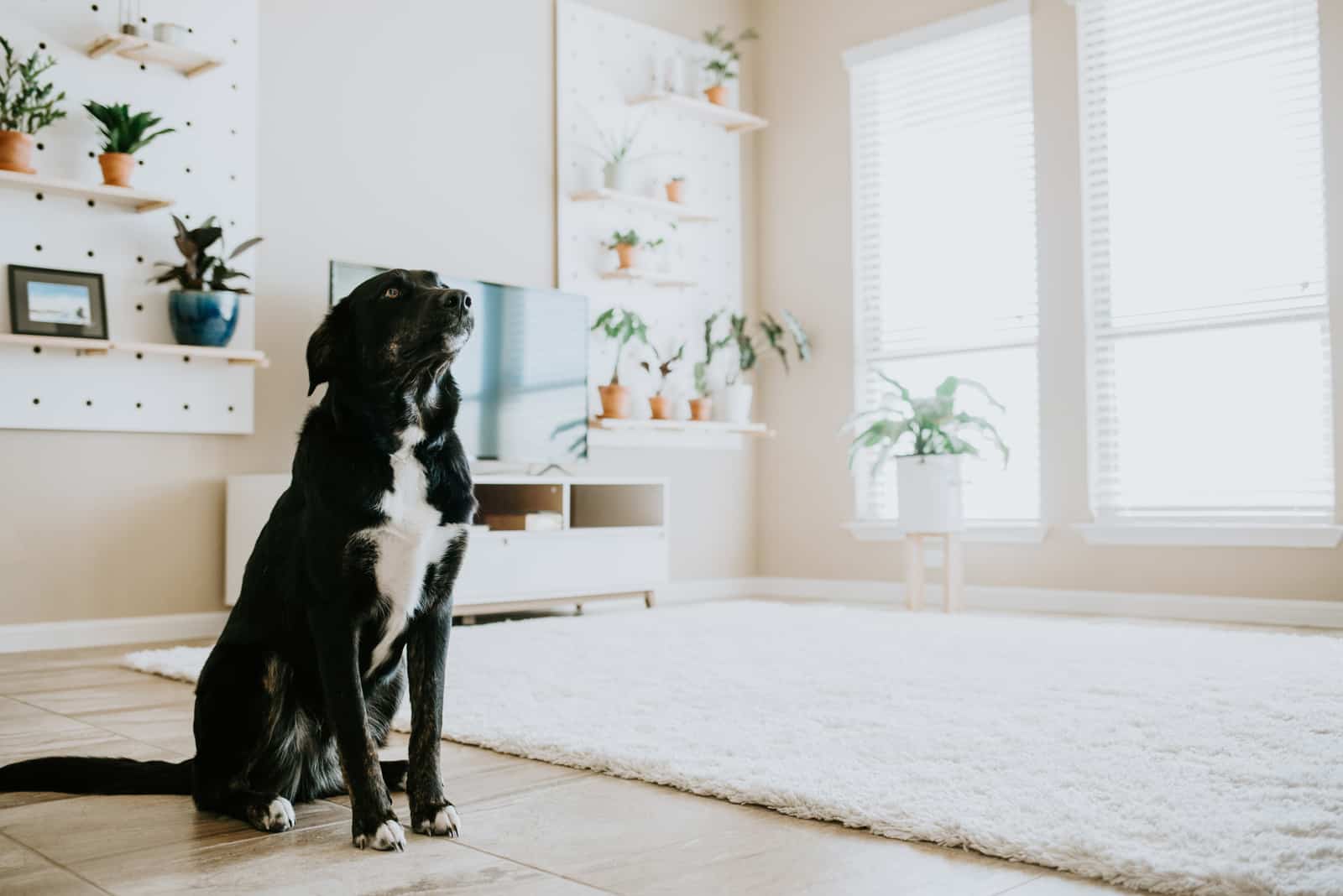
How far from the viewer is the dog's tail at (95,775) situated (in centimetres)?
170

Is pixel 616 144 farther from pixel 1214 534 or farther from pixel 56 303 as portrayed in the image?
pixel 1214 534

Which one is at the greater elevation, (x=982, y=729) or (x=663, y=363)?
(x=663, y=363)

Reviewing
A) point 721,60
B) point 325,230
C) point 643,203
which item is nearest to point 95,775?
point 325,230

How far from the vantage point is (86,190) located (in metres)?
3.48

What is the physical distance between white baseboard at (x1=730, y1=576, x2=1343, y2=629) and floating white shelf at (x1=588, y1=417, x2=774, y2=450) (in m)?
0.69

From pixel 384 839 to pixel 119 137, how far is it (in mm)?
2908

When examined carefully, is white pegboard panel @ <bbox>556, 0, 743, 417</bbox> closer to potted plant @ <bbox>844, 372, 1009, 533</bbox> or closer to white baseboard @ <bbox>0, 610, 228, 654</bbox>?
potted plant @ <bbox>844, 372, 1009, 533</bbox>

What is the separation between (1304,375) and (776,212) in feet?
8.45

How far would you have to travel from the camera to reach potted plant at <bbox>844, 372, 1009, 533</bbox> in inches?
175

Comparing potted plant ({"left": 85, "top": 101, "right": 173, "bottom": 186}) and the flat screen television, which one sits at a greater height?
potted plant ({"left": 85, "top": 101, "right": 173, "bottom": 186})

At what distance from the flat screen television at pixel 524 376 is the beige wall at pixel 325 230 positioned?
0.97 feet

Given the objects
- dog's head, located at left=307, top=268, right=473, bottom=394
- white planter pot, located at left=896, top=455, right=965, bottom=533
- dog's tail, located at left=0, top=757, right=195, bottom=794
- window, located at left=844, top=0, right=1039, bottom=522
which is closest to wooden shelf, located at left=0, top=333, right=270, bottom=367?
dog's tail, located at left=0, top=757, right=195, bottom=794

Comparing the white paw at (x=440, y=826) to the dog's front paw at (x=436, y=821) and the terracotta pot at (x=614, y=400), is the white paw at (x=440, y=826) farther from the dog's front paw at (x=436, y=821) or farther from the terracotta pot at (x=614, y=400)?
the terracotta pot at (x=614, y=400)

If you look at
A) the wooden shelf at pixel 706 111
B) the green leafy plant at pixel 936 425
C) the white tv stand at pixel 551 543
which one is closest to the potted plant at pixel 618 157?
the wooden shelf at pixel 706 111
